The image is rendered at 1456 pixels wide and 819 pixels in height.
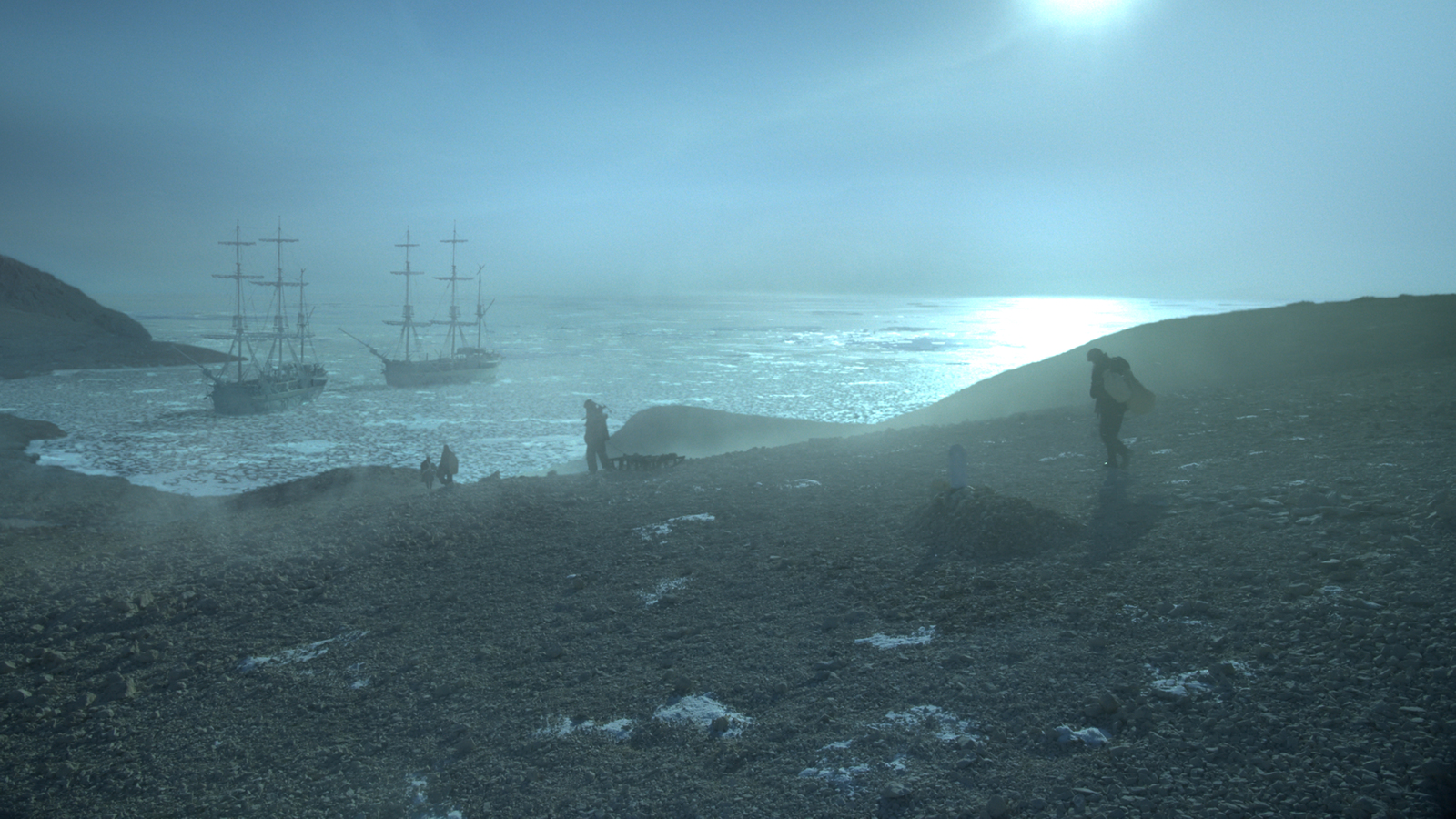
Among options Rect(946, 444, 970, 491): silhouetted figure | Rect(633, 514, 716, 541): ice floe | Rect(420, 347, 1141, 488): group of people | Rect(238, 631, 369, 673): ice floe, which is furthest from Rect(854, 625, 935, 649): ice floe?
Rect(420, 347, 1141, 488): group of people

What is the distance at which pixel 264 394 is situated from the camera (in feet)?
154

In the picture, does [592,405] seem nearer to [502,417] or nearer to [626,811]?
[626,811]

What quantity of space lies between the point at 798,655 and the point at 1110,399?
5.90 m

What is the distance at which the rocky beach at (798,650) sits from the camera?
348 centimetres

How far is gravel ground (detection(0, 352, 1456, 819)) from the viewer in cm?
346

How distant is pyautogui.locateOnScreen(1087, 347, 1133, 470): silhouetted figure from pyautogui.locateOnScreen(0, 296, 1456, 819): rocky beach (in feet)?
1.11

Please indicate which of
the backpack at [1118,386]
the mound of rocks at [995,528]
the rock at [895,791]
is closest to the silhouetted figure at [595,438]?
the mound of rocks at [995,528]

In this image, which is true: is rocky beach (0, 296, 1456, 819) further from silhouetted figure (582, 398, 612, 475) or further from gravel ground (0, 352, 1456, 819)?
silhouetted figure (582, 398, 612, 475)

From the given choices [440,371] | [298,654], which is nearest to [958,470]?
[298,654]

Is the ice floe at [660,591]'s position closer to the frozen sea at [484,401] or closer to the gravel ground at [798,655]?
the gravel ground at [798,655]

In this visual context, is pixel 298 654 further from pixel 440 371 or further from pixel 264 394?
pixel 440 371

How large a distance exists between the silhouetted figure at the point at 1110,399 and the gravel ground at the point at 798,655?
336 mm

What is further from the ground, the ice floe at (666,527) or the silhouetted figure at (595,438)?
the silhouetted figure at (595,438)

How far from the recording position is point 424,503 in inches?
A: 413
